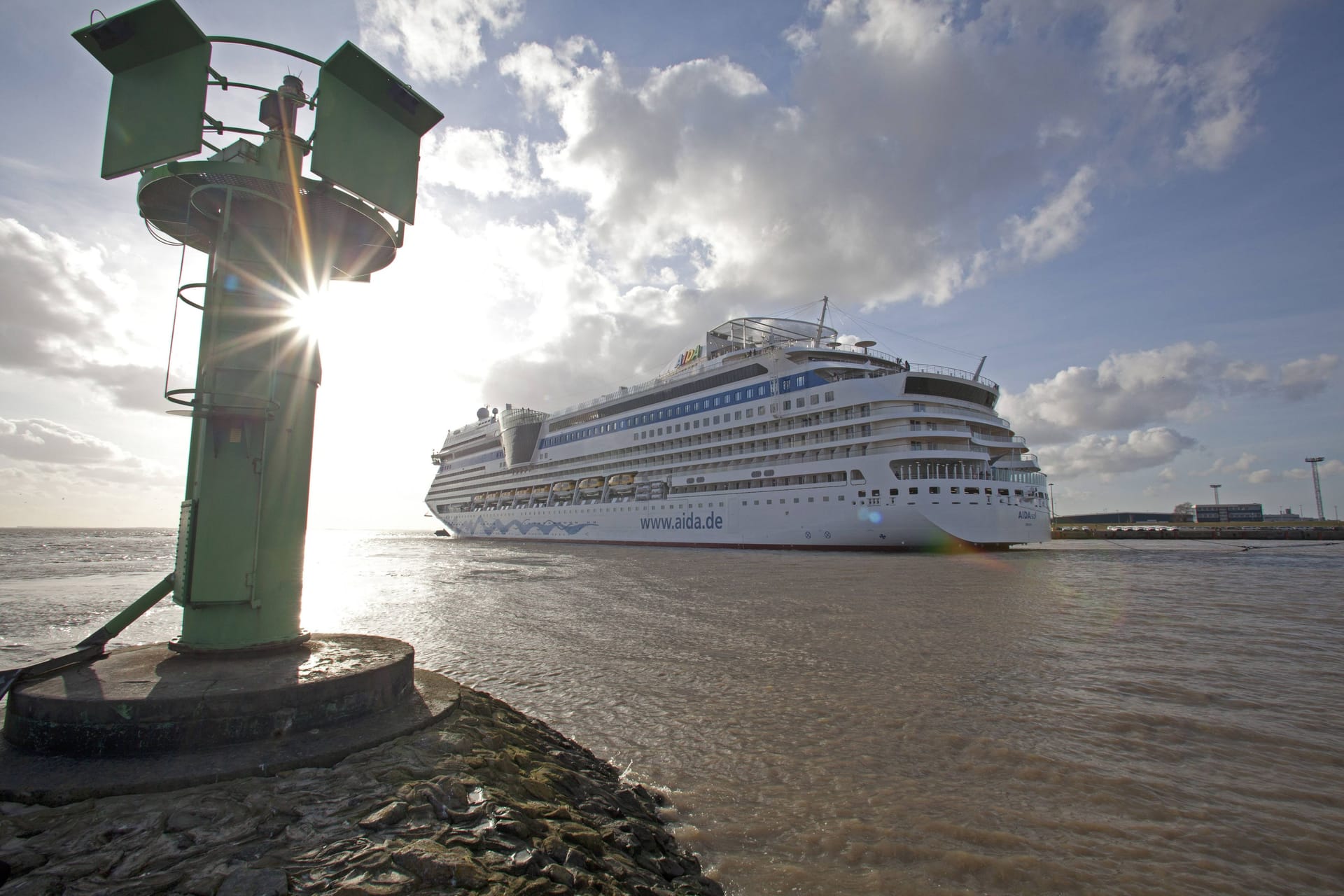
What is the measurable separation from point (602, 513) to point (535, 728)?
47.3 m

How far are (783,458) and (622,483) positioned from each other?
1719 cm

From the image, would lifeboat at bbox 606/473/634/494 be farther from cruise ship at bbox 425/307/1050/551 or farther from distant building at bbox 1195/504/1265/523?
distant building at bbox 1195/504/1265/523

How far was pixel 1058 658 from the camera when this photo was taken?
281 inches

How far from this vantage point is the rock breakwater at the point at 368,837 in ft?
7.44

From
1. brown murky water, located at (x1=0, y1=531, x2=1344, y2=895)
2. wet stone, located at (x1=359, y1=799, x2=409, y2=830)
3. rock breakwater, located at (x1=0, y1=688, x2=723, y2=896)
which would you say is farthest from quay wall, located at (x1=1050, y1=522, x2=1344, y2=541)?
wet stone, located at (x1=359, y1=799, x2=409, y2=830)

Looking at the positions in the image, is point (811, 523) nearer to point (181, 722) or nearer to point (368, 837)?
point (181, 722)

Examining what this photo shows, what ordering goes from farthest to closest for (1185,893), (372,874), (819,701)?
(819,701) → (1185,893) → (372,874)

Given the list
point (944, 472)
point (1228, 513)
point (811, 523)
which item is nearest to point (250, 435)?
point (944, 472)

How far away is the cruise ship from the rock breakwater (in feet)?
103

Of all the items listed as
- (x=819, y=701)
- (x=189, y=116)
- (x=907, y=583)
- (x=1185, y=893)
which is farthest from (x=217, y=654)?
(x=907, y=583)

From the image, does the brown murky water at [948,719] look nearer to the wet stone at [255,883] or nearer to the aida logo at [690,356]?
the wet stone at [255,883]

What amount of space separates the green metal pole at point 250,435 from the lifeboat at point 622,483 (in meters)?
45.6

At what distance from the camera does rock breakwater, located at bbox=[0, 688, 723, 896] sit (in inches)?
89.3

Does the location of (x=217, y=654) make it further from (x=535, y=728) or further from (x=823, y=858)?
(x=823, y=858)
